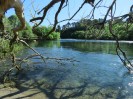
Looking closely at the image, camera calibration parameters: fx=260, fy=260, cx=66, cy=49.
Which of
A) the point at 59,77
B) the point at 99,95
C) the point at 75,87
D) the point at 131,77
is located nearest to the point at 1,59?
the point at 59,77

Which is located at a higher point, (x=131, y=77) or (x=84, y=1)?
(x=84, y=1)

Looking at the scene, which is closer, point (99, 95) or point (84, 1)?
point (84, 1)

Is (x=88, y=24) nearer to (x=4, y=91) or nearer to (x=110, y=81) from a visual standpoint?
(x=4, y=91)

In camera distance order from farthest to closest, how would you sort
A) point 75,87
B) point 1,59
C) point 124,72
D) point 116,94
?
point 124,72 < point 1,59 < point 75,87 < point 116,94

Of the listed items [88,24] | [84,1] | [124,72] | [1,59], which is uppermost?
[84,1]

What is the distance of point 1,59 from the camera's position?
16.4m

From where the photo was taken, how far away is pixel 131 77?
60.3 ft

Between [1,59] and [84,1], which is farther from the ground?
[84,1]

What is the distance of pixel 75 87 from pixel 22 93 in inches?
128

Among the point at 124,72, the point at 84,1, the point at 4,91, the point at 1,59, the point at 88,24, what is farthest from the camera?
the point at 124,72

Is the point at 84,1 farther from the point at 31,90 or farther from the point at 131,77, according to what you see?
the point at 131,77

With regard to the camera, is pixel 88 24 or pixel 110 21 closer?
pixel 110 21

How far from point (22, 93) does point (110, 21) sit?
7.91 m

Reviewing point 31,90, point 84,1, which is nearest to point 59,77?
point 31,90
